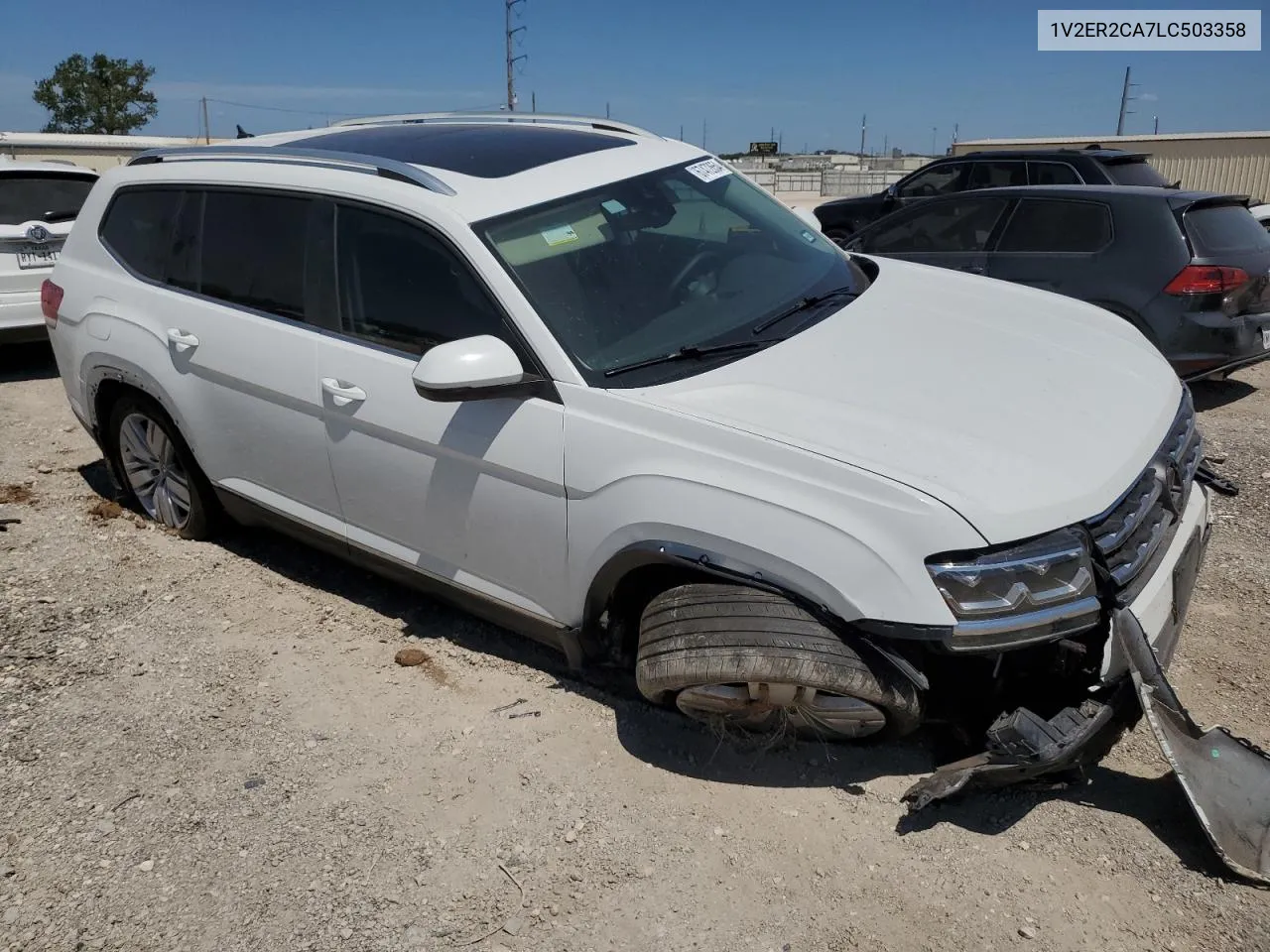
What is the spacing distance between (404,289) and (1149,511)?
8.07ft

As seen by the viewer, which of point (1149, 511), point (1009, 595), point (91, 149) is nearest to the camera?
point (1009, 595)

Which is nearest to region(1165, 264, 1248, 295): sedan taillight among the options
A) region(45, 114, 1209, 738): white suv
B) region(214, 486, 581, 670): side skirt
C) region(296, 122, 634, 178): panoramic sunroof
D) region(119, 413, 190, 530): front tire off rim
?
region(45, 114, 1209, 738): white suv

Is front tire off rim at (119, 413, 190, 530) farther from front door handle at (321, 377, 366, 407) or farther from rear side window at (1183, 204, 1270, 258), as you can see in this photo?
rear side window at (1183, 204, 1270, 258)

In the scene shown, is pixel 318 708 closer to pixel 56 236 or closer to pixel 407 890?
pixel 407 890

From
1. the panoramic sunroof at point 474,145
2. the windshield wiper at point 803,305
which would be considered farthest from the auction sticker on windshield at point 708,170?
the windshield wiper at point 803,305

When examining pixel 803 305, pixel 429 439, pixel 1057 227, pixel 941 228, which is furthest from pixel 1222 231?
pixel 429 439

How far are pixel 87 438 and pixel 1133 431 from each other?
6.32 meters

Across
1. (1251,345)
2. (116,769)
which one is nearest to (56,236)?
→ (116,769)

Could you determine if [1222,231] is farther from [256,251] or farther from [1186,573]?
[256,251]

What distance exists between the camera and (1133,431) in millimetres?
2799

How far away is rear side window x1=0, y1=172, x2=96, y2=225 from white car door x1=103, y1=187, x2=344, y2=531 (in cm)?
433

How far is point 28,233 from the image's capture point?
7535 mm

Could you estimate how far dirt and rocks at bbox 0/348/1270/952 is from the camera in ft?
8.18

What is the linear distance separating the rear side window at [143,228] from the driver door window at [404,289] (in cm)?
119
